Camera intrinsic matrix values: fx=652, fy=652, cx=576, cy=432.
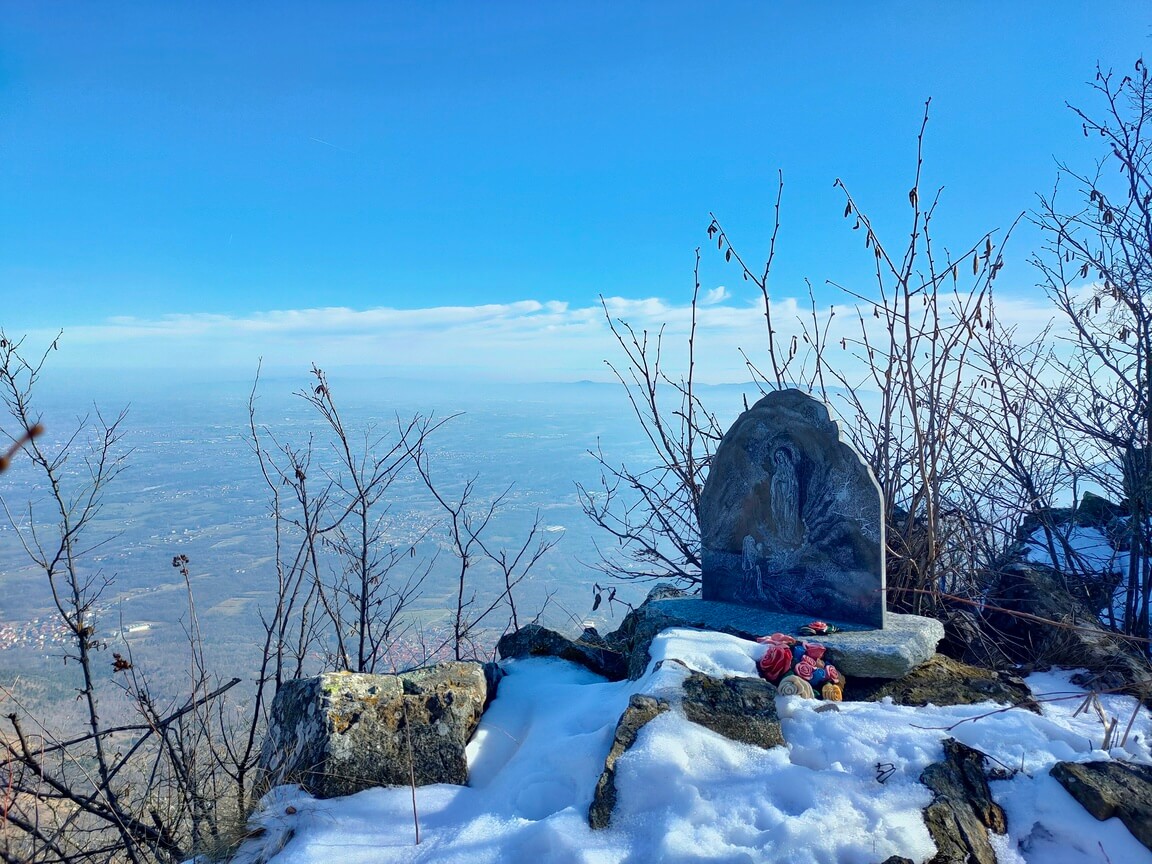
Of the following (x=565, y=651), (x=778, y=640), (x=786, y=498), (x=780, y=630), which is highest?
(x=786, y=498)

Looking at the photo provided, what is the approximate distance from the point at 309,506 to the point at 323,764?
2.25 metres

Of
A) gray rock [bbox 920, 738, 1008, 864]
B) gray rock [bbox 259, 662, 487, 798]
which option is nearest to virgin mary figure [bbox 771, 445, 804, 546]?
gray rock [bbox 920, 738, 1008, 864]

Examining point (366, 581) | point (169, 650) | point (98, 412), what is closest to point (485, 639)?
point (366, 581)

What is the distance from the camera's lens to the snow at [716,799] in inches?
78.2

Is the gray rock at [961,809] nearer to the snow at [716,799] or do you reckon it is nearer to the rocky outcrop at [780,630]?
the snow at [716,799]

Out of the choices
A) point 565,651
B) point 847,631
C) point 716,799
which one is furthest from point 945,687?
point 565,651

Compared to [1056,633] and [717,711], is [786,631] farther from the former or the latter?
[1056,633]

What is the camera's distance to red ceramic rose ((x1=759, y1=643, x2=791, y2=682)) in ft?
9.73

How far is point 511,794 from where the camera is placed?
2.41 metres

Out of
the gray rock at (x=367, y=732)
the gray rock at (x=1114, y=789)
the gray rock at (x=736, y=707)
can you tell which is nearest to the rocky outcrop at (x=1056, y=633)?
the gray rock at (x=1114, y=789)

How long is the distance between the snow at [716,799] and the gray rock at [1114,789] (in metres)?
0.03

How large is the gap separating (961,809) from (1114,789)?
Answer: 509mm

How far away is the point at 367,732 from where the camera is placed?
263 centimetres

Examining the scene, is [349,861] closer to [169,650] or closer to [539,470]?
[169,650]
